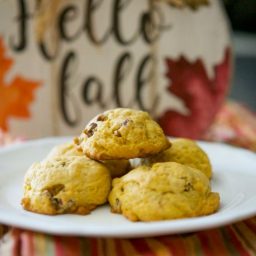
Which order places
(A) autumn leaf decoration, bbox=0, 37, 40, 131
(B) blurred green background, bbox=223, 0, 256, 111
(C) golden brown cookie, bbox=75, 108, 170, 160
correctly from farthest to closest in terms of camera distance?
(B) blurred green background, bbox=223, 0, 256, 111 → (A) autumn leaf decoration, bbox=0, 37, 40, 131 → (C) golden brown cookie, bbox=75, 108, 170, 160

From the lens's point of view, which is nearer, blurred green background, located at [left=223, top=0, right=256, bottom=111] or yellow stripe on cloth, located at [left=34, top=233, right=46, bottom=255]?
yellow stripe on cloth, located at [left=34, top=233, right=46, bottom=255]

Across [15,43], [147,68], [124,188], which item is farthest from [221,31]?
[124,188]

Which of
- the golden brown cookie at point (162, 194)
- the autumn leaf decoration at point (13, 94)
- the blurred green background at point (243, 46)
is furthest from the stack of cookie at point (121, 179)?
the blurred green background at point (243, 46)

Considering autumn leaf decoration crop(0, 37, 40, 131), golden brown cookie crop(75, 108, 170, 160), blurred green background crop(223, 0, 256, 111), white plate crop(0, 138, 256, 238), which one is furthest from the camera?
blurred green background crop(223, 0, 256, 111)

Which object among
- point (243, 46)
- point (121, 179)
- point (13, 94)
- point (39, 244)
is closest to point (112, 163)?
point (121, 179)

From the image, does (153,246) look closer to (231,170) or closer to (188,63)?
(231,170)

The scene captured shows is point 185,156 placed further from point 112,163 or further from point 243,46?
point 243,46

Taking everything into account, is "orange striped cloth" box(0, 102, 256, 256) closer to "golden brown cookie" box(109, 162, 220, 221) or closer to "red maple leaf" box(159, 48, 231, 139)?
"golden brown cookie" box(109, 162, 220, 221)

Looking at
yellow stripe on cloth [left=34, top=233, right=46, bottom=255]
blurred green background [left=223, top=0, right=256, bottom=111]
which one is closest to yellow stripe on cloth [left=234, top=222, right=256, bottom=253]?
yellow stripe on cloth [left=34, top=233, right=46, bottom=255]
